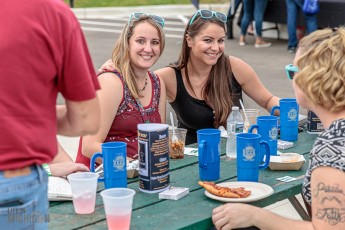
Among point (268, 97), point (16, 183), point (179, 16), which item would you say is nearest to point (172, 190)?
point (16, 183)

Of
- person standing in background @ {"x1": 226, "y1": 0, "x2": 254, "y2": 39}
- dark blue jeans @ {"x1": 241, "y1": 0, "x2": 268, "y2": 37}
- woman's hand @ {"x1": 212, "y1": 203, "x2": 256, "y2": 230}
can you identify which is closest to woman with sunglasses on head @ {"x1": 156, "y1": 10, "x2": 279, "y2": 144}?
woman's hand @ {"x1": 212, "y1": 203, "x2": 256, "y2": 230}

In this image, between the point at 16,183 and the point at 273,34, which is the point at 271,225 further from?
the point at 273,34

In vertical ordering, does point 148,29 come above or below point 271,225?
above

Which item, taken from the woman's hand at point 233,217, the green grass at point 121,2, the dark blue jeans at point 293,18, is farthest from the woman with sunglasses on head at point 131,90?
the green grass at point 121,2

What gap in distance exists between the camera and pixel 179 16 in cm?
1711

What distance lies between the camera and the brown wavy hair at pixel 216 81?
4.19 m

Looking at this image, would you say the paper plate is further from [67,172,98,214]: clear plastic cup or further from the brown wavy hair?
the brown wavy hair

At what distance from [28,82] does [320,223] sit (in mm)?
1083

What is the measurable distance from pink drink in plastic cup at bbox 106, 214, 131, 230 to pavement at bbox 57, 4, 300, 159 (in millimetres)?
2188

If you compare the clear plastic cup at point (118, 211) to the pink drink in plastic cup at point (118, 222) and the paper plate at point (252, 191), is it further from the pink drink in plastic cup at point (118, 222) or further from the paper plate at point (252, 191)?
the paper plate at point (252, 191)

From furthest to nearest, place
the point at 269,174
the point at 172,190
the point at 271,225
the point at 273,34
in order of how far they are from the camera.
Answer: the point at 273,34, the point at 269,174, the point at 172,190, the point at 271,225

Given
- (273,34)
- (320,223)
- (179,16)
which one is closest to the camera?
(320,223)

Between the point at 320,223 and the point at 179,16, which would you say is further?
the point at 179,16

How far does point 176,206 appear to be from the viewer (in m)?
2.58
